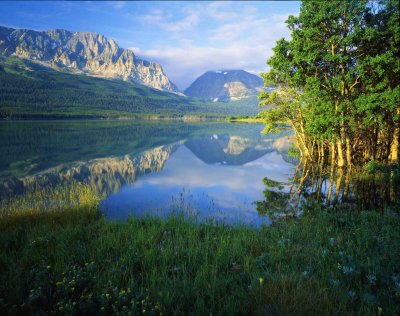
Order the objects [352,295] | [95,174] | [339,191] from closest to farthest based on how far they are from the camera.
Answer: [352,295]
[339,191]
[95,174]

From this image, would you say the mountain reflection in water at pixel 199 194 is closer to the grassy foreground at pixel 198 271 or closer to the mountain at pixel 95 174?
the mountain at pixel 95 174

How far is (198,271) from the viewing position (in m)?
6.46

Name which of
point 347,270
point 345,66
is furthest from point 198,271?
point 345,66

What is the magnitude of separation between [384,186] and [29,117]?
649ft

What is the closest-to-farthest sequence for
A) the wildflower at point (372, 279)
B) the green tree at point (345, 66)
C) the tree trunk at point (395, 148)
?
1. the wildflower at point (372, 279)
2. the green tree at point (345, 66)
3. the tree trunk at point (395, 148)

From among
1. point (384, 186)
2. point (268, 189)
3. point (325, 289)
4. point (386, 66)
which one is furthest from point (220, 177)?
point (325, 289)

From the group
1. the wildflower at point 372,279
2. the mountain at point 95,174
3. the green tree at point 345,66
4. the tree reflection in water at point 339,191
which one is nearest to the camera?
the wildflower at point 372,279

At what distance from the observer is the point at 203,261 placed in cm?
746

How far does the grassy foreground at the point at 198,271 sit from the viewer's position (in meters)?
5.04

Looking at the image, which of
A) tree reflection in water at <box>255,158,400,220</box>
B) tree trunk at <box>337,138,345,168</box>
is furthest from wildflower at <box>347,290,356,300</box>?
tree trunk at <box>337,138,345,168</box>

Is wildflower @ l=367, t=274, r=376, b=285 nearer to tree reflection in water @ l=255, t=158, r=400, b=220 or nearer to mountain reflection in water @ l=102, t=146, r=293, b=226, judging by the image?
mountain reflection in water @ l=102, t=146, r=293, b=226

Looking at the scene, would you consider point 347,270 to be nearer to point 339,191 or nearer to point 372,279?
point 372,279

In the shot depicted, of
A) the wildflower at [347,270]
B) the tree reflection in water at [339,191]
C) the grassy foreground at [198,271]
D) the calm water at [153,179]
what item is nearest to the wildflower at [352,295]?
the grassy foreground at [198,271]

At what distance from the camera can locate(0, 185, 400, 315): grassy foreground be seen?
504 cm
